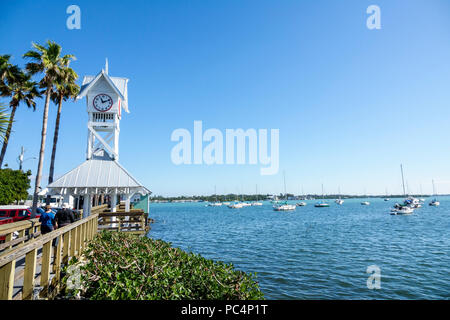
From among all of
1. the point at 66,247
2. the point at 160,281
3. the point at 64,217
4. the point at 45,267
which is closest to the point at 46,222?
the point at 64,217

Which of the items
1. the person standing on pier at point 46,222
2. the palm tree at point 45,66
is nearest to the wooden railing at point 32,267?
the person standing on pier at point 46,222

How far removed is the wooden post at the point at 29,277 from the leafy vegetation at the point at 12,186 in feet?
119

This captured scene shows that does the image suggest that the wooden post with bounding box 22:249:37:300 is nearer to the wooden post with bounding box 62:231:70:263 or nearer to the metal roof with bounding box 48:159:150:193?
the wooden post with bounding box 62:231:70:263

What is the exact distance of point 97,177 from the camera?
14.7 meters

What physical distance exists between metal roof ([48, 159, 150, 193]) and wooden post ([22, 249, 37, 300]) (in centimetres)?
1128

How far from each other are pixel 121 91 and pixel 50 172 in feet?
42.4

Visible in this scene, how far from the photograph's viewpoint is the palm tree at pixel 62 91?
22.7 metres

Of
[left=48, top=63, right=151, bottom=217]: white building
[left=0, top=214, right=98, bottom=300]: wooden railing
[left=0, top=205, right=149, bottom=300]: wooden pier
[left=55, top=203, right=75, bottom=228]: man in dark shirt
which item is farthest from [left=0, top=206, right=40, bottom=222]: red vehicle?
[left=0, top=214, right=98, bottom=300]: wooden railing

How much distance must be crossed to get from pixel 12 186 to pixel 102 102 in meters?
27.2

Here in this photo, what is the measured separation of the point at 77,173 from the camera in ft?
48.5

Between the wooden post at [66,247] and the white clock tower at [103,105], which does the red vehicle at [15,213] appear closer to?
the white clock tower at [103,105]

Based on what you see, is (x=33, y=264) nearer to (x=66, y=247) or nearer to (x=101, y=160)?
(x=66, y=247)

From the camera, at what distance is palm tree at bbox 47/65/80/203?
22.7 m
